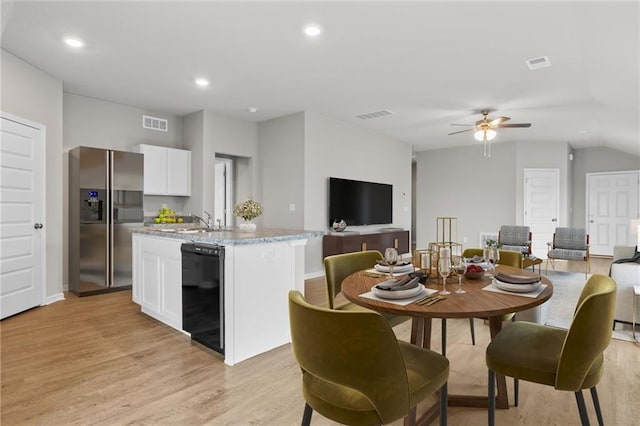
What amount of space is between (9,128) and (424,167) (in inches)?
332

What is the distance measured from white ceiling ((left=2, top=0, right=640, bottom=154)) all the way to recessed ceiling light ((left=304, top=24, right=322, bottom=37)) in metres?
0.06

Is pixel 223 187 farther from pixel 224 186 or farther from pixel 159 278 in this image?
pixel 159 278

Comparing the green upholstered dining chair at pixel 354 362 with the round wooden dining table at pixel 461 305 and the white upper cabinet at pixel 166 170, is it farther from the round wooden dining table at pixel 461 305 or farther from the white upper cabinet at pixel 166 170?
the white upper cabinet at pixel 166 170

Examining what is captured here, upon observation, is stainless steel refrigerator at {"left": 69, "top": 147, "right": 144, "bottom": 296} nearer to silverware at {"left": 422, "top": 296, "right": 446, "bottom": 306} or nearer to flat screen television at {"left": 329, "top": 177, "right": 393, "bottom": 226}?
flat screen television at {"left": 329, "top": 177, "right": 393, "bottom": 226}

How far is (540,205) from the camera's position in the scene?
8086 mm

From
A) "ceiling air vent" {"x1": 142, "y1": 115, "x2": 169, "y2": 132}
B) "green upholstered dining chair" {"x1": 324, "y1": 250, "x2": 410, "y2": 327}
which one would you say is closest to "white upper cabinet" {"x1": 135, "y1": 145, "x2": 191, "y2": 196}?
"ceiling air vent" {"x1": 142, "y1": 115, "x2": 169, "y2": 132}

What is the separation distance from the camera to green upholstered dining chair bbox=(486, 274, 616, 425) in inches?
52.3

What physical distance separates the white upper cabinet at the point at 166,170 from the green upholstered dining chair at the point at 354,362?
491cm

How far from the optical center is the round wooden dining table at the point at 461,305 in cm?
141

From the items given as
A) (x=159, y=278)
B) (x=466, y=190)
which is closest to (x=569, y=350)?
(x=159, y=278)

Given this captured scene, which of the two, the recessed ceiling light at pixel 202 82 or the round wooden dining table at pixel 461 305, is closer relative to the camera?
the round wooden dining table at pixel 461 305

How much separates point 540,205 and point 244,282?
7.82 metres

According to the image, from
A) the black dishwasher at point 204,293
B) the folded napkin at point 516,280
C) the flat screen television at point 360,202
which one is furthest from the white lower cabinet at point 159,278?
the flat screen television at point 360,202

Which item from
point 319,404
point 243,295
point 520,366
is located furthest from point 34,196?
point 520,366
